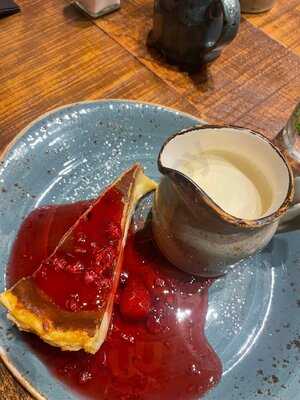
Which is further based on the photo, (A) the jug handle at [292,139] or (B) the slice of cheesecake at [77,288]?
(A) the jug handle at [292,139]

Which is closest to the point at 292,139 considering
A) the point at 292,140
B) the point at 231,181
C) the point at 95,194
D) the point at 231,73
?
the point at 292,140

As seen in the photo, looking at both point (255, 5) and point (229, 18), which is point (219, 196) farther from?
point (255, 5)

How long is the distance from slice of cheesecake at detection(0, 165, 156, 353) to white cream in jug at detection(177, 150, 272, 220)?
0.19 m

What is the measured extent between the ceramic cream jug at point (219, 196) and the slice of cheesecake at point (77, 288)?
11 cm

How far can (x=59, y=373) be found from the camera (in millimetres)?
864

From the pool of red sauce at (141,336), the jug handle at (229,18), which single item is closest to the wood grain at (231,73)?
the jug handle at (229,18)

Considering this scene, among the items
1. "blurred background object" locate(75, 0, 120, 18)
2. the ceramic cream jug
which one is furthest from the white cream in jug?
"blurred background object" locate(75, 0, 120, 18)

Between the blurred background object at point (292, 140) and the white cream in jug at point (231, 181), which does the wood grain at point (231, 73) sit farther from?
the white cream in jug at point (231, 181)

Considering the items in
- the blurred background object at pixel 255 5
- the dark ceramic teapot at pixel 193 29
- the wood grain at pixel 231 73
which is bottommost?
the wood grain at pixel 231 73

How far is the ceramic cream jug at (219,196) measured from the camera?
34.0 inches

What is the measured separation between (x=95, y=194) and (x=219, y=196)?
1.05 ft

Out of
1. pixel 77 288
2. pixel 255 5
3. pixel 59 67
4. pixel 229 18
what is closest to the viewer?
pixel 77 288

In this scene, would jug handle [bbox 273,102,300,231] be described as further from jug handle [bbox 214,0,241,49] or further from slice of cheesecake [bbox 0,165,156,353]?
slice of cheesecake [bbox 0,165,156,353]

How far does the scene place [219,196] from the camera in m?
0.95
